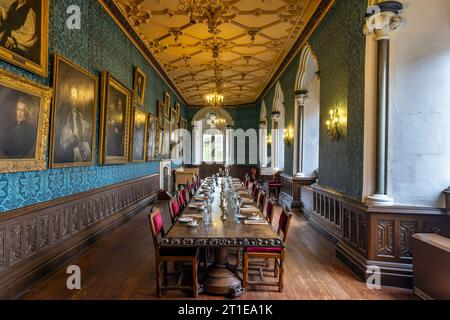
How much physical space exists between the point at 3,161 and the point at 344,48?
5.15 metres

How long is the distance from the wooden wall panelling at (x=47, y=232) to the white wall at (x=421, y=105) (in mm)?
4556

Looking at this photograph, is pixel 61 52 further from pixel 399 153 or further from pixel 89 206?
pixel 399 153

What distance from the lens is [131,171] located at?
24.6 ft

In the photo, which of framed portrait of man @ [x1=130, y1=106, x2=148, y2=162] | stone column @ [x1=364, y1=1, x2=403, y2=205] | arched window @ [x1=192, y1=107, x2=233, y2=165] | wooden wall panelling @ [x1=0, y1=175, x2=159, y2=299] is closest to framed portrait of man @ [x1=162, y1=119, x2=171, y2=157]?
framed portrait of man @ [x1=130, y1=106, x2=148, y2=162]

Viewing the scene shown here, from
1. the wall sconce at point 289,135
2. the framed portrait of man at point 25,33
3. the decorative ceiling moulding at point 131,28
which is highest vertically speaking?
the decorative ceiling moulding at point 131,28

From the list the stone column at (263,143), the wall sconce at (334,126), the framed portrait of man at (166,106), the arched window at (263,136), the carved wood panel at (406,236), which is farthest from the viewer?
the stone column at (263,143)

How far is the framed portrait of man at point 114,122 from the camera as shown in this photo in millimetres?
5354

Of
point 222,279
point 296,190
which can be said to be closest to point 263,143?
point 296,190

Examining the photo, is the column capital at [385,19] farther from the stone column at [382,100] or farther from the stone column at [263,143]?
the stone column at [263,143]

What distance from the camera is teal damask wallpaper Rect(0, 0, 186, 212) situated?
3.31 metres

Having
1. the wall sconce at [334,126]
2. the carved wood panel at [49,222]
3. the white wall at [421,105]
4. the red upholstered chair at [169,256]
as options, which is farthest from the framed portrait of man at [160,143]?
the white wall at [421,105]

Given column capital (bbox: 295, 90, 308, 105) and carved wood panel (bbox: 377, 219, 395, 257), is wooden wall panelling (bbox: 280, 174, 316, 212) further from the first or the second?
carved wood panel (bbox: 377, 219, 395, 257)

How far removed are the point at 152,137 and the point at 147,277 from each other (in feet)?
19.4

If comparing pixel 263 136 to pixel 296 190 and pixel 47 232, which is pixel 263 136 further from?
pixel 47 232
